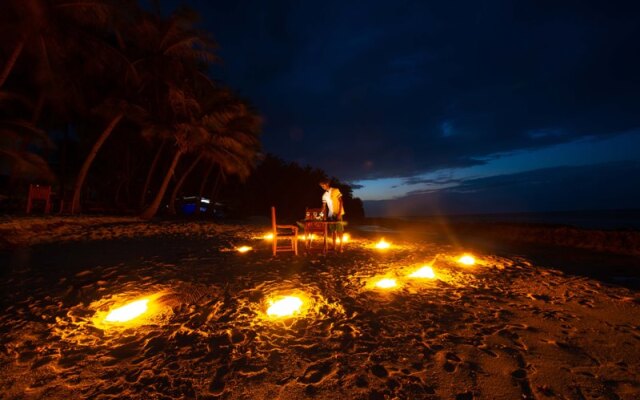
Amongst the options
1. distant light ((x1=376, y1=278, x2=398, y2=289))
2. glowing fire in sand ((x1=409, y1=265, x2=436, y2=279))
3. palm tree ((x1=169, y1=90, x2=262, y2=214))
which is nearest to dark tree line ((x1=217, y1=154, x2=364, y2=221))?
palm tree ((x1=169, y1=90, x2=262, y2=214))

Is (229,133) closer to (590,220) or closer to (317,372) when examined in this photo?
(317,372)

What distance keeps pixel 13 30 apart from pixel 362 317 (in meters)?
12.8

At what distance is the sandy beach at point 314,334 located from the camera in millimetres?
2248

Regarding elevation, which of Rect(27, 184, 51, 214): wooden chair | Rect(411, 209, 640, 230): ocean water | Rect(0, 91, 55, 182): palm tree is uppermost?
Rect(0, 91, 55, 182): palm tree

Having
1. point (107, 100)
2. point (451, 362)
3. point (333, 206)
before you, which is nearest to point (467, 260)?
point (333, 206)

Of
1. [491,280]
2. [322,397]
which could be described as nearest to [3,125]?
[322,397]

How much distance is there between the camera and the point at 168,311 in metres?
3.66

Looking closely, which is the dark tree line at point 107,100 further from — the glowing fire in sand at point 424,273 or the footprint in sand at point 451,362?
the footprint in sand at point 451,362

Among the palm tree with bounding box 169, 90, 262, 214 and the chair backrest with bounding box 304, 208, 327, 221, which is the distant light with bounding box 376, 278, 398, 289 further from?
the palm tree with bounding box 169, 90, 262, 214

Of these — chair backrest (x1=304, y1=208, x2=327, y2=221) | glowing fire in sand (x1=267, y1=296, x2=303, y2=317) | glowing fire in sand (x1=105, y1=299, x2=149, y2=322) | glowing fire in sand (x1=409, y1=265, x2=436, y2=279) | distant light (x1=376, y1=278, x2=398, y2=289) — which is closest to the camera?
glowing fire in sand (x1=105, y1=299, x2=149, y2=322)

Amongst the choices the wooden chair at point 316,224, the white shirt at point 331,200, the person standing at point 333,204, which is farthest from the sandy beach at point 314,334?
the white shirt at point 331,200

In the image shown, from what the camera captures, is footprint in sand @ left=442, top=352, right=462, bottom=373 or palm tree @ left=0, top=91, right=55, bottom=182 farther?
palm tree @ left=0, top=91, right=55, bottom=182

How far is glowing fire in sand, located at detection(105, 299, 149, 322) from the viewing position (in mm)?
3426

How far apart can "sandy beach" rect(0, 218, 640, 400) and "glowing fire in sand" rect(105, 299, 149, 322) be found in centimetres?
13
